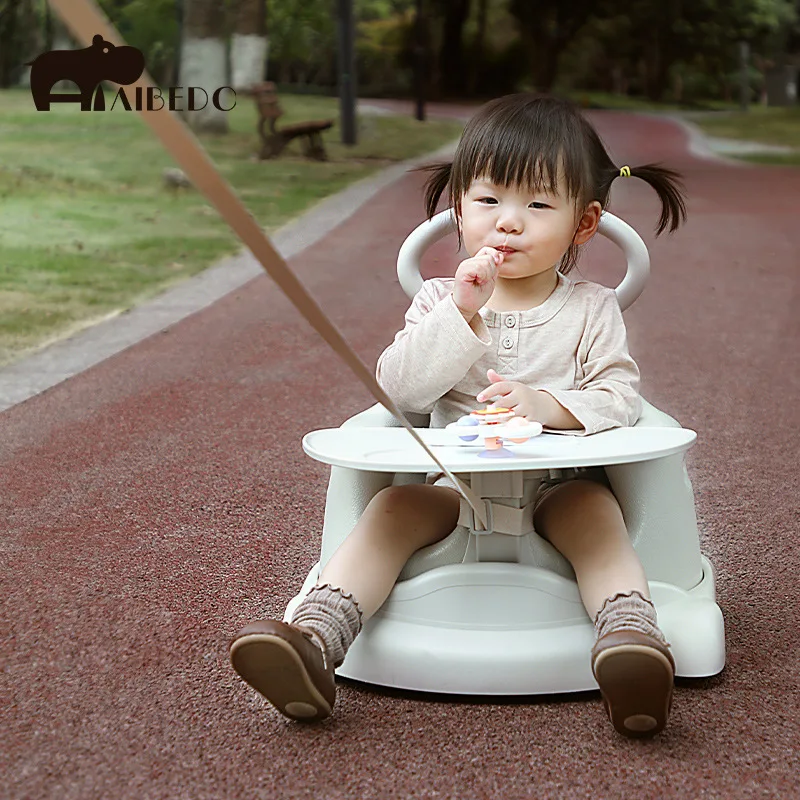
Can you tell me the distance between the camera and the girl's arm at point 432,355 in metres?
1.84

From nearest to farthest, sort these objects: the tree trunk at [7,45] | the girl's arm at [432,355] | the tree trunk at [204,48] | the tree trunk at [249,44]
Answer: the girl's arm at [432,355] < the tree trunk at [204,48] < the tree trunk at [249,44] < the tree trunk at [7,45]

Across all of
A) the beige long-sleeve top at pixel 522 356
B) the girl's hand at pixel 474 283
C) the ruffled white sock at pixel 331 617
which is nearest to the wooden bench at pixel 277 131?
the beige long-sleeve top at pixel 522 356

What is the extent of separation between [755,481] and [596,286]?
106 cm

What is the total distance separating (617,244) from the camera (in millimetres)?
2150

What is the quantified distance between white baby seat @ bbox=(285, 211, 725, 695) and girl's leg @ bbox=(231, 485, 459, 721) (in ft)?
0.17

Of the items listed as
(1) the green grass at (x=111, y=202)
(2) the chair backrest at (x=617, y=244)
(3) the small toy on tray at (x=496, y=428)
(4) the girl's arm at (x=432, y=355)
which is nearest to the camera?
(3) the small toy on tray at (x=496, y=428)

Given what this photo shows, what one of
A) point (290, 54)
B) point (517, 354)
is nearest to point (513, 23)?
point (290, 54)

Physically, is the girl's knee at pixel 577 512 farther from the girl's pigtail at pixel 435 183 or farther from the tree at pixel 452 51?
the tree at pixel 452 51

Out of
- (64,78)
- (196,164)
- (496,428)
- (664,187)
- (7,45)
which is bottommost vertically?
(64,78)

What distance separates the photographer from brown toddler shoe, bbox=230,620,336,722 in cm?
155

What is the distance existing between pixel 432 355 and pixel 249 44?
1319cm

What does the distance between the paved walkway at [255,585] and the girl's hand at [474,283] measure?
1.89ft

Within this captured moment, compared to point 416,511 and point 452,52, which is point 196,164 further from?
point 452,52

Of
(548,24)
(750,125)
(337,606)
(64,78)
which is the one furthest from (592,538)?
(548,24)
